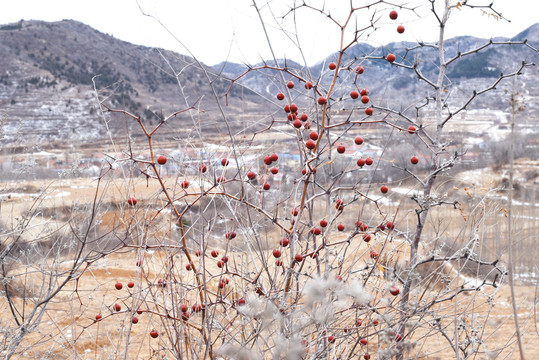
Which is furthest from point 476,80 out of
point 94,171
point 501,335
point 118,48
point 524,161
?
point 501,335

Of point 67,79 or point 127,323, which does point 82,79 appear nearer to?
point 67,79

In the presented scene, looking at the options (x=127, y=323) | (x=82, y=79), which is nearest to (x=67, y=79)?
(x=82, y=79)

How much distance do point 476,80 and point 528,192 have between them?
63.7 metres

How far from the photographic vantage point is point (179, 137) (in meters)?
2.25

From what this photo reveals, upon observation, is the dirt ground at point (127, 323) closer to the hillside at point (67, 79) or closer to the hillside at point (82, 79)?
the hillside at point (82, 79)

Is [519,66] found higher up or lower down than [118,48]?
lower down

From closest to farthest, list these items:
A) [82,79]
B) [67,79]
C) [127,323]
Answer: [127,323] → [67,79] → [82,79]

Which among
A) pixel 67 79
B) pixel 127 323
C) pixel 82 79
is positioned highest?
pixel 82 79

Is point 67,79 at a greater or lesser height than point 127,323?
greater

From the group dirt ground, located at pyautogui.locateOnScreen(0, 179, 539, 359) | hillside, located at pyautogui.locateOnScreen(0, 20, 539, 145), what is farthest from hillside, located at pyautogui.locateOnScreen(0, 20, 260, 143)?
dirt ground, located at pyautogui.locateOnScreen(0, 179, 539, 359)

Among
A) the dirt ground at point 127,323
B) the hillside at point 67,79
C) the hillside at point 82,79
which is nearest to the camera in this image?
the dirt ground at point 127,323

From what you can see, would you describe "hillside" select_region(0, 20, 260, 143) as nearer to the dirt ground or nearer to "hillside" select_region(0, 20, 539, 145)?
"hillside" select_region(0, 20, 539, 145)

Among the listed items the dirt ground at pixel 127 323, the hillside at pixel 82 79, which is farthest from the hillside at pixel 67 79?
the dirt ground at pixel 127 323

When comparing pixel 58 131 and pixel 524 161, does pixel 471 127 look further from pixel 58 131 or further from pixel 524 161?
pixel 58 131
